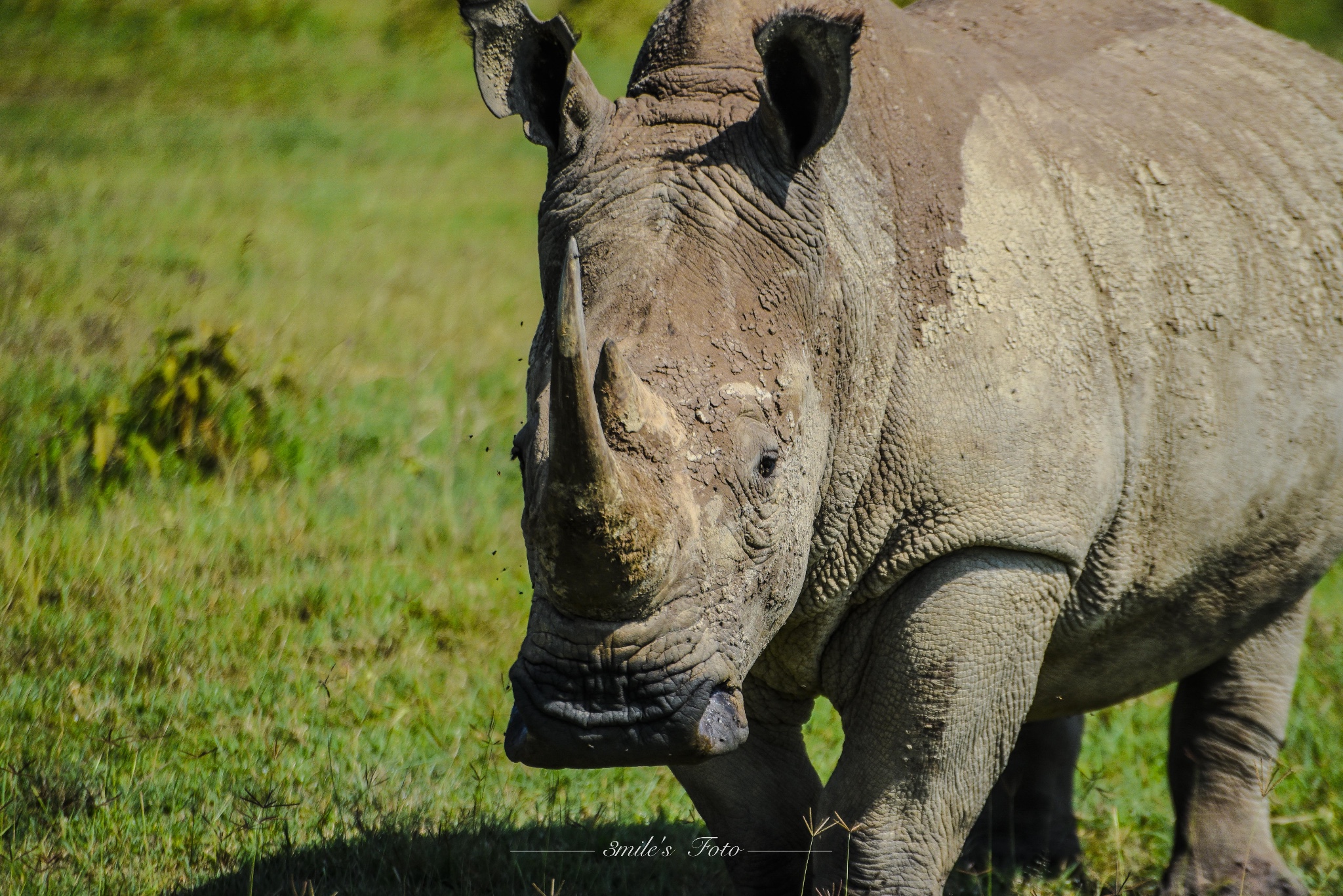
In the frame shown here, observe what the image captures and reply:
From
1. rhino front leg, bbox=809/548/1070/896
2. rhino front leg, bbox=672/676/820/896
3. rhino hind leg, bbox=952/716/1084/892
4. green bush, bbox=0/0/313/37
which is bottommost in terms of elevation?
rhino hind leg, bbox=952/716/1084/892

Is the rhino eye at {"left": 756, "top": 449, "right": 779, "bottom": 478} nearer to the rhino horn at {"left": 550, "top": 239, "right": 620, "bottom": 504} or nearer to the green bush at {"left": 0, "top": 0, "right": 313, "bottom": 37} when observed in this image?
the rhino horn at {"left": 550, "top": 239, "right": 620, "bottom": 504}

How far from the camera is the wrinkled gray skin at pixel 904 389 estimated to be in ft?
8.25

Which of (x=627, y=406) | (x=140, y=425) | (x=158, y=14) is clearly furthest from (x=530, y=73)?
(x=158, y=14)

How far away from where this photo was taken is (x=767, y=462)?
8.79 ft

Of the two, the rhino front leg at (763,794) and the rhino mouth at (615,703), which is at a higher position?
the rhino mouth at (615,703)

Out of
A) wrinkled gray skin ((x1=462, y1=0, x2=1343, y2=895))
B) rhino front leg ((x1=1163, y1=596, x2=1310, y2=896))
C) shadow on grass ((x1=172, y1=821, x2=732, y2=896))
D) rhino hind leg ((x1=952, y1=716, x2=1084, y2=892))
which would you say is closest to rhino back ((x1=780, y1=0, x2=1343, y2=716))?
wrinkled gray skin ((x1=462, y1=0, x2=1343, y2=895))

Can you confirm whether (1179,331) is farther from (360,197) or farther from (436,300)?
(360,197)

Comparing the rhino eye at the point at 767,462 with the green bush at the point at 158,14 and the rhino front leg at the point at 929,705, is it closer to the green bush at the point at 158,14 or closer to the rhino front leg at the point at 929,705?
the rhino front leg at the point at 929,705

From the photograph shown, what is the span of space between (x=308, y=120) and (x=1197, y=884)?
42.9 feet

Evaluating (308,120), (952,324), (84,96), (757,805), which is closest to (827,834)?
(757,805)

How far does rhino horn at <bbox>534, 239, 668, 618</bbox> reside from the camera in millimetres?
2275

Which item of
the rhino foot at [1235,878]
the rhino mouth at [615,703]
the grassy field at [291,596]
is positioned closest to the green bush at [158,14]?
the grassy field at [291,596]

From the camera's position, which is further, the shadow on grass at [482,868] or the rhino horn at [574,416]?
the shadow on grass at [482,868]

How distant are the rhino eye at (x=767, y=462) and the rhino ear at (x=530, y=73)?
31.8 inches
